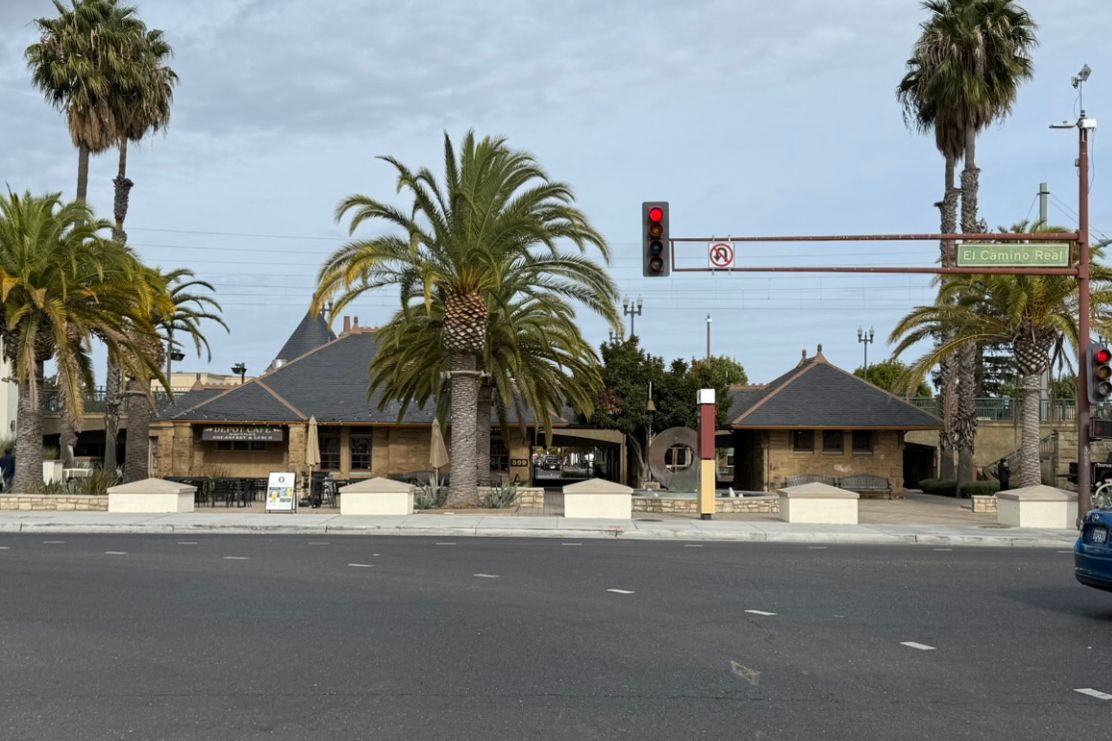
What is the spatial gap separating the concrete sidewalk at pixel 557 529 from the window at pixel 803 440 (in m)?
14.8

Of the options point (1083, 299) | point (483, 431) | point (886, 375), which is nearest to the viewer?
point (1083, 299)

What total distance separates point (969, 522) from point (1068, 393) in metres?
59.0

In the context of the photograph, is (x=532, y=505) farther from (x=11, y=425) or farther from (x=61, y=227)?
(x=11, y=425)

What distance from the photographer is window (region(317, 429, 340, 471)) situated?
1576 inches

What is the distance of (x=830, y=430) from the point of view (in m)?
39.3

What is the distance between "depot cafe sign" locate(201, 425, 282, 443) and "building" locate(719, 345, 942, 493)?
53.8ft

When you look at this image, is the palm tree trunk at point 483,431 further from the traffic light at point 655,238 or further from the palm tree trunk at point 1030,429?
the palm tree trunk at point 1030,429

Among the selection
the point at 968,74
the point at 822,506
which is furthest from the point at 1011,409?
the point at 822,506

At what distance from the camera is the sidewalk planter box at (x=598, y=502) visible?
25828mm

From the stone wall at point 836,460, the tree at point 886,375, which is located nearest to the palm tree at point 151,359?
the stone wall at point 836,460

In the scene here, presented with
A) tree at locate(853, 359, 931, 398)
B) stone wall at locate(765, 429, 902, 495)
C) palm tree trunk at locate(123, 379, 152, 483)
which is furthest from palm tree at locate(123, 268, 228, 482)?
tree at locate(853, 359, 931, 398)

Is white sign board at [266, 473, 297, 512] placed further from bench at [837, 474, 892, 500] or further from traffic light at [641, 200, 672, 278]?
bench at [837, 474, 892, 500]

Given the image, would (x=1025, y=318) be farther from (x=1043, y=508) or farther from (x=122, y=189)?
(x=122, y=189)

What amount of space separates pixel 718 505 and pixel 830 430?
12.7 m
